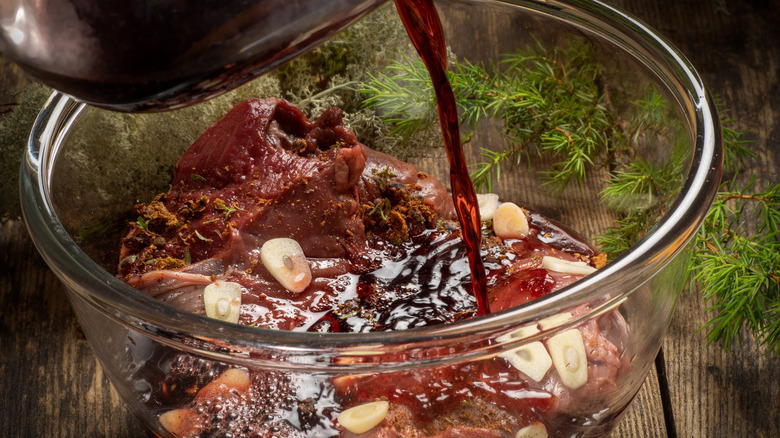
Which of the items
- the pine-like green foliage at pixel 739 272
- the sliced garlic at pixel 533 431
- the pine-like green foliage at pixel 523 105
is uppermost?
the pine-like green foliage at pixel 523 105

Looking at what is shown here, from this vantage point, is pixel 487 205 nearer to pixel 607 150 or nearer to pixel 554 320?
Answer: pixel 607 150

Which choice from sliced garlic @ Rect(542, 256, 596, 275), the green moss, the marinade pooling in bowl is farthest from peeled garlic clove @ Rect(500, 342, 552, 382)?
the green moss

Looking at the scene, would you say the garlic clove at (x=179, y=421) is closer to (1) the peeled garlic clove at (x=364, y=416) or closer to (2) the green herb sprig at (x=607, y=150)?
(1) the peeled garlic clove at (x=364, y=416)

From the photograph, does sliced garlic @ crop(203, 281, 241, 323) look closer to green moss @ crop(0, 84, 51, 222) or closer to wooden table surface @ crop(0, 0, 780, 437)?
wooden table surface @ crop(0, 0, 780, 437)

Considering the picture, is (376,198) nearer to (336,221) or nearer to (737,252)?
(336,221)

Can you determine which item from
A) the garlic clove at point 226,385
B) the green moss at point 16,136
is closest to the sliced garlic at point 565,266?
the garlic clove at point 226,385
